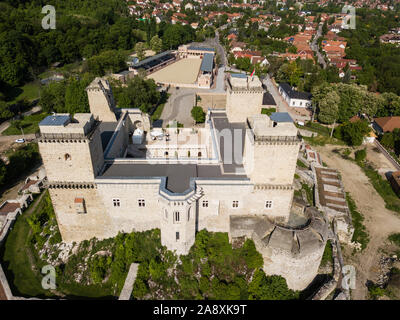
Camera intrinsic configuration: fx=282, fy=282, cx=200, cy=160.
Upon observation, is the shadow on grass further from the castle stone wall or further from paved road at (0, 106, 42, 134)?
paved road at (0, 106, 42, 134)

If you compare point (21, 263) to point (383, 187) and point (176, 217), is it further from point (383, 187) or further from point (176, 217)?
point (383, 187)

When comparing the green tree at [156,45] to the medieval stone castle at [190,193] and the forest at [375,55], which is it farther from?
the medieval stone castle at [190,193]

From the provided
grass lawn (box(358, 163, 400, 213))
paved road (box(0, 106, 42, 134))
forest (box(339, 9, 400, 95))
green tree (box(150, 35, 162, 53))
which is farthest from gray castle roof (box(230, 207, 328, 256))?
green tree (box(150, 35, 162, 53))

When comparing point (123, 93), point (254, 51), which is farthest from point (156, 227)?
point (254, 51)

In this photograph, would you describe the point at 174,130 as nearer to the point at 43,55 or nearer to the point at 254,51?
the point at 43,55
